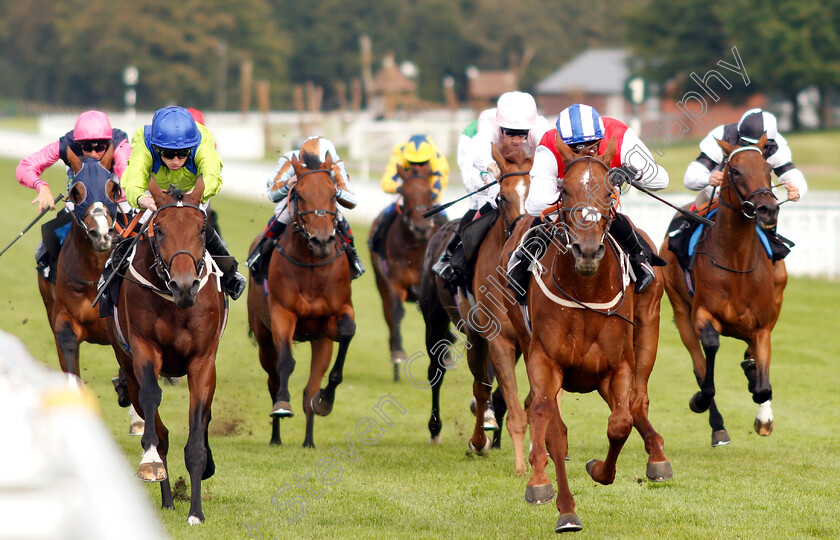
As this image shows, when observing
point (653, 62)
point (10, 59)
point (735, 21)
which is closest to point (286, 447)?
point (735, 21)

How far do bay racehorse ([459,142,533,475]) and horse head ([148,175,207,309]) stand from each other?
6.17 feet

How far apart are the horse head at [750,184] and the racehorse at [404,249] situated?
428 centimetres

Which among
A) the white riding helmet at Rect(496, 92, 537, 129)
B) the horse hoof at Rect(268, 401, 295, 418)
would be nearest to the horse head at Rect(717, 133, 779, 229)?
the white riding helmet at Rect(496, 92, 537, 129)

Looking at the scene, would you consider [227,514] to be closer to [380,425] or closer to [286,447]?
[286,447]

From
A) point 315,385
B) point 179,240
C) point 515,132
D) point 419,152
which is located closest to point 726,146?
point 515,132

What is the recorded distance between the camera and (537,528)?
5.88 meters

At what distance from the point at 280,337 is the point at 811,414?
4.67 meters

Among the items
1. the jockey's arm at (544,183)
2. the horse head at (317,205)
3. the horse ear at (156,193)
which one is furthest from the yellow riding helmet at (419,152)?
the jockey's arm at (544,183)

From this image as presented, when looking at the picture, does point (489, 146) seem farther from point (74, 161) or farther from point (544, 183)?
point (74, 161)

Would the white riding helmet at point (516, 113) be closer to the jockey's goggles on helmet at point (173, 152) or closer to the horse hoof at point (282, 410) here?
the jockey's goggles on helmet at point (173, 152)

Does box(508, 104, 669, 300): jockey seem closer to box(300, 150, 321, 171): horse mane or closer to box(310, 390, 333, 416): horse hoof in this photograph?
box(300, 150, 321, 171): horse mane

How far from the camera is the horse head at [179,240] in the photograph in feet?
19.1

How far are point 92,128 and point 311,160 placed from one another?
63.5 inches

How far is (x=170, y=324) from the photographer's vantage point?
20.6ft
